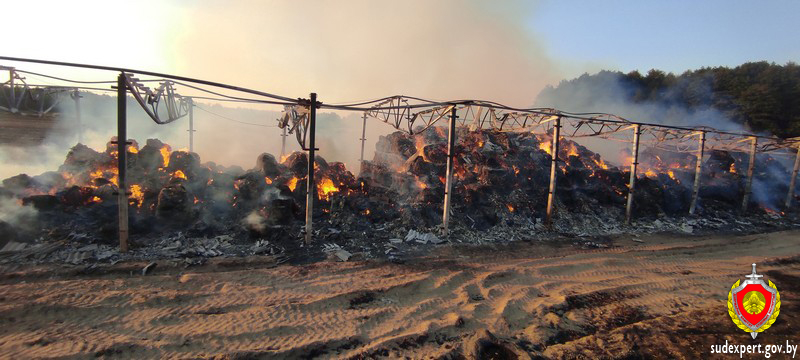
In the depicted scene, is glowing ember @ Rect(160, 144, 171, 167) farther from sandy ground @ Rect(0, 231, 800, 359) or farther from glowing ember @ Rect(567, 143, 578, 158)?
glowing ember @ Rect(567, 143, 578, 158)

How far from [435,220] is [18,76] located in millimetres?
15073

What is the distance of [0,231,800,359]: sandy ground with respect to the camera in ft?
18.3

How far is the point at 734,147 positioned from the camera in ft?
68.0

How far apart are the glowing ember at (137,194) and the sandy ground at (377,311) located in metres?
3.62

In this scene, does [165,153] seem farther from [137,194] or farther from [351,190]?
[351,190]

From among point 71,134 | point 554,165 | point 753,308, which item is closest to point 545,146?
point 554,165

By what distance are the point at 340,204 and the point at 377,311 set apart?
23.0ft

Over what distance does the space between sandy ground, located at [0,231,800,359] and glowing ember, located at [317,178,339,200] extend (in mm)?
4778

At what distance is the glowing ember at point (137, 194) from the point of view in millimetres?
11302

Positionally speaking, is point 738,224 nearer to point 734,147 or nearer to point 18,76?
point 734,147

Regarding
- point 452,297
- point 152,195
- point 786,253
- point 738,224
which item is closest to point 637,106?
point 738,224

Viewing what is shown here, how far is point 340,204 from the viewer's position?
528 inches

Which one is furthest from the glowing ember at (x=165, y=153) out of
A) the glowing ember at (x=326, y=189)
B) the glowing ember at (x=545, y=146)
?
the glowing ember at (x=545, y=146)

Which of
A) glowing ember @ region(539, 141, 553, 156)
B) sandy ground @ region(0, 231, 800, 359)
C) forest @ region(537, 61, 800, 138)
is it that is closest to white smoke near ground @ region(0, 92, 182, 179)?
sandy ground @ region(0, 231, 800, 359)
